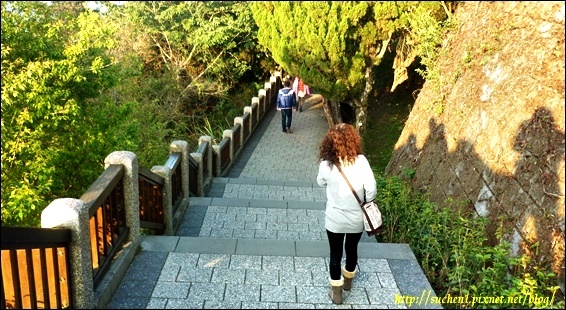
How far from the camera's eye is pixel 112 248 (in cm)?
403

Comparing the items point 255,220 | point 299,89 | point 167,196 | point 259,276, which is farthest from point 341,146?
point 299,89

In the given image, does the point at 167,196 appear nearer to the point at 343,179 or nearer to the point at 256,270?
the point at 256,270

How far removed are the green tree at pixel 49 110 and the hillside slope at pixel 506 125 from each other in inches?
184

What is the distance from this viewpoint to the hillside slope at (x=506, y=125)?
12.5ft

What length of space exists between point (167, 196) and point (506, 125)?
3.84m

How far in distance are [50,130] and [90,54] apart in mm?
1676

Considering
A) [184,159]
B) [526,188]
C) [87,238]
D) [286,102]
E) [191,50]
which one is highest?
[191,50]

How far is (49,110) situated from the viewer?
18.5 feet

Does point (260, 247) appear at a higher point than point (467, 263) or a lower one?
lower

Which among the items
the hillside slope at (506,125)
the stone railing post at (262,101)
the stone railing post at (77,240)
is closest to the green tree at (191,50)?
the stone railing post at (262,101)

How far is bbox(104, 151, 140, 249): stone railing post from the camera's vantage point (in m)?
4.24

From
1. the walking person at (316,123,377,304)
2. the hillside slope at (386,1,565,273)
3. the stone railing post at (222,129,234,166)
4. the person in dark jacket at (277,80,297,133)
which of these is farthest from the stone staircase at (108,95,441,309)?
the person in dark jacket at (277,80,297,133)

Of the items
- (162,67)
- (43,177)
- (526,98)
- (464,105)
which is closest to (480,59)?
(464,105)

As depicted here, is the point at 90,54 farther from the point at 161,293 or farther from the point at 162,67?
the point at 162,67
